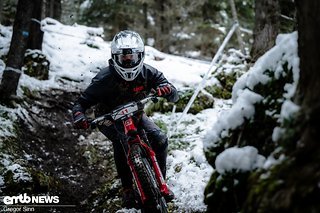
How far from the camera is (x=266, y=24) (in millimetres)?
9523

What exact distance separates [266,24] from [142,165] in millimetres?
6322

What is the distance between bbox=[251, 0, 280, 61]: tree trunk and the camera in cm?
945

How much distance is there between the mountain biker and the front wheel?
0.49 meters

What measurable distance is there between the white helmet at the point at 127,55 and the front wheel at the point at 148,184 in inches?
45.0

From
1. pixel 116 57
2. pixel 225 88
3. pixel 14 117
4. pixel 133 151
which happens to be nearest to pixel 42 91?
pixel 14 117

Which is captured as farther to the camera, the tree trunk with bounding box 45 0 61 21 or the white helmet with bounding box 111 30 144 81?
the tree trunk with bounding box 45 0 61 21

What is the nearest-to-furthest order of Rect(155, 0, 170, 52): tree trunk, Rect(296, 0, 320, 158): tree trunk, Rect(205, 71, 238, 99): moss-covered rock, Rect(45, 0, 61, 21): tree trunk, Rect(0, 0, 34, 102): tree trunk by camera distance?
Rect(296, 0, 320, 158): tree trunk
Rect(0, 0, 34, 102): tree trunk
Rect(205, 71, 238, 99): moss-covered rock
Rect(155, 0, 170, 52): tree trunk
Rect(45, 0, 61, 21): tree trunk

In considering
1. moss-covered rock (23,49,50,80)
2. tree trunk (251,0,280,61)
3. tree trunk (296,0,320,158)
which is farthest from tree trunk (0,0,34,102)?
tree trunk (296,0,320,158)

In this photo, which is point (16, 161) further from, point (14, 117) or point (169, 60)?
point (169, 60)

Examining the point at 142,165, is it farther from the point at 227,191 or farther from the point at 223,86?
Result: the point at 223,86

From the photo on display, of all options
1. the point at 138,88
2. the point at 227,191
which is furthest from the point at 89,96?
the point at 227,191

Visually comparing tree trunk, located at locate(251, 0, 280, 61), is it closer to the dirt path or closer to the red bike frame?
the dirt path

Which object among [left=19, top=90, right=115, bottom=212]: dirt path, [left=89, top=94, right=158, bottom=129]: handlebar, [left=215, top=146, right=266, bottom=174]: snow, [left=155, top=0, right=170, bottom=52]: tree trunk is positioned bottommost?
[left=19, top=90, right=115, bottom=212]: dirt path

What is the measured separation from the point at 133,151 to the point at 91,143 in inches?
167
